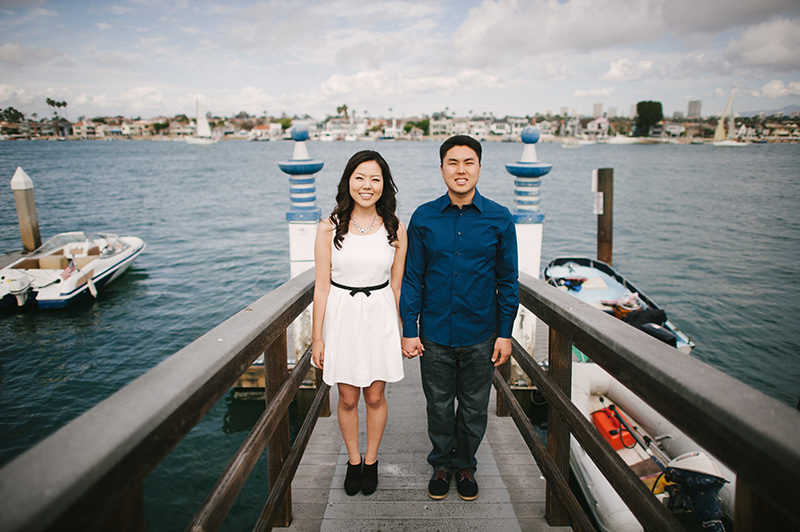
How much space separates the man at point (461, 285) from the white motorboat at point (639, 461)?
2.18 m

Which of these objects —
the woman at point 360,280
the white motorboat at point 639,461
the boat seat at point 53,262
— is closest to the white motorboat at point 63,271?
the boat seat at point 53,262

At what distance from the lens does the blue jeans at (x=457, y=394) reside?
96.8 inches

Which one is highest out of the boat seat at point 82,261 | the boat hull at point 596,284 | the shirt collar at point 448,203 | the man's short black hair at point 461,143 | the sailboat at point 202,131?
the sailboat at point 202,131

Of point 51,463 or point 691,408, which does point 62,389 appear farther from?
point 691,408

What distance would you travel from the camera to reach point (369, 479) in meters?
2.61

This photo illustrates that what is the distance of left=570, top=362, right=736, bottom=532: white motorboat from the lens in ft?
12.8

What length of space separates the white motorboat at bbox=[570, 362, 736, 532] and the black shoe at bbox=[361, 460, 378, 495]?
2203 millimetres

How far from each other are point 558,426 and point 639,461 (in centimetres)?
301

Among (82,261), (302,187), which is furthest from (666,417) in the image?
(82,261)

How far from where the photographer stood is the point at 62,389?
344 inches

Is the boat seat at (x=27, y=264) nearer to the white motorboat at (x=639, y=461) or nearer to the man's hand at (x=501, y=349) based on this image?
the white motorboat at (x=639, y=461)

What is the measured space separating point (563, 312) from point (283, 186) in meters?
41.0

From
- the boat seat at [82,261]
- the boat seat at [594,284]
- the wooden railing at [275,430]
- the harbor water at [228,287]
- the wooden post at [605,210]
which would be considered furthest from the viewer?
the boat seat at [82,261]

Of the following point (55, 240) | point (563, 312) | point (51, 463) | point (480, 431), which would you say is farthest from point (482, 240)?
point (55, 240)
